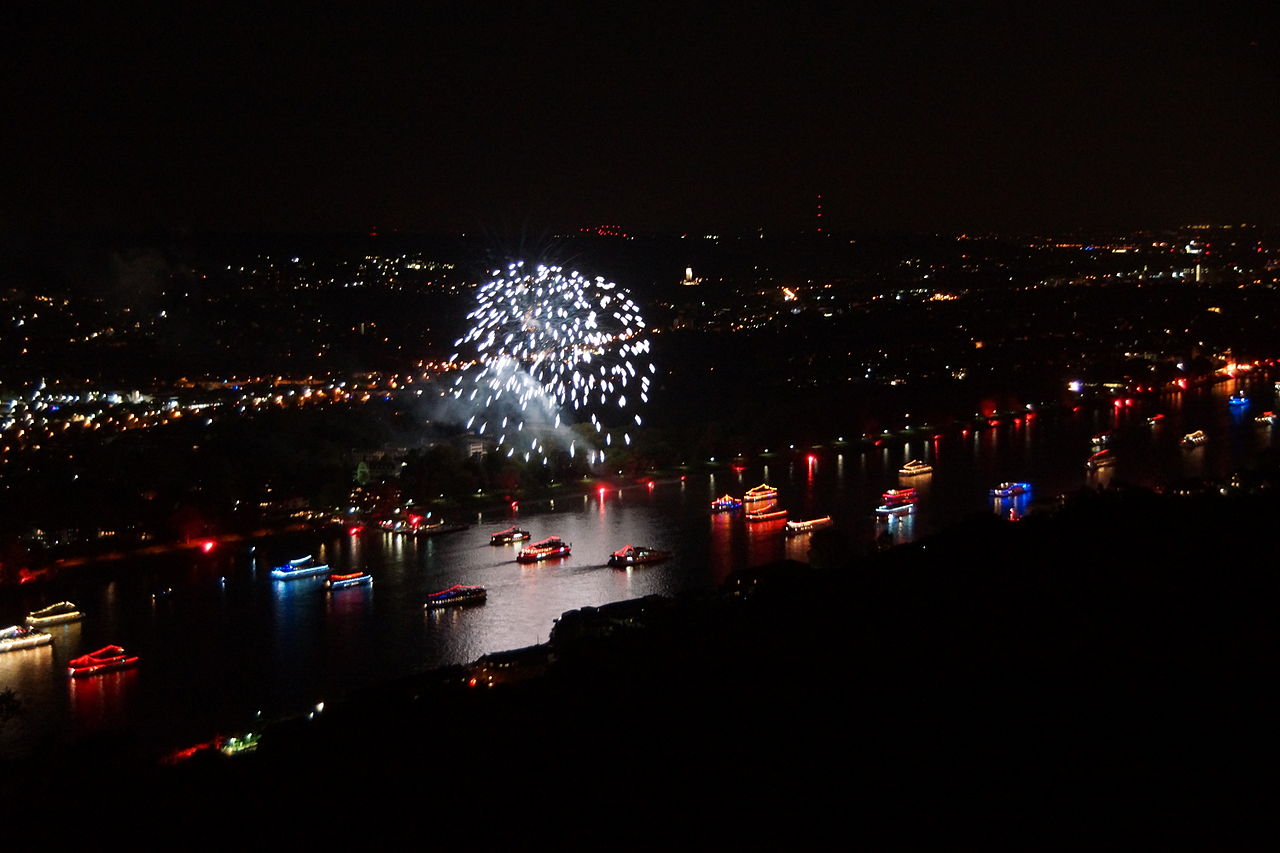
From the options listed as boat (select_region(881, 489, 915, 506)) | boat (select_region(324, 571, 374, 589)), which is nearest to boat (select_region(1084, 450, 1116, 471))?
boat (select_region(881, 489, 915, 506))

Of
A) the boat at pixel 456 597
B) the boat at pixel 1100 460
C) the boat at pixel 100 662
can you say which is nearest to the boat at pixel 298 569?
the boat at pixel 456 597

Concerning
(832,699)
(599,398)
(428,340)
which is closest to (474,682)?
(832,699)

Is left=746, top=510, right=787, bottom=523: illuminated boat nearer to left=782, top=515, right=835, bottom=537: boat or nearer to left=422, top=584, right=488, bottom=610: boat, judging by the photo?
left=782, top=515, right=835, bottom=537: boat

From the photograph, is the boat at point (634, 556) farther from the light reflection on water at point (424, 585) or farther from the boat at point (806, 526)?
the boat at point (806, 526)

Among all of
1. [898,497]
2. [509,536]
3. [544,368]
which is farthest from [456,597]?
[544,368]

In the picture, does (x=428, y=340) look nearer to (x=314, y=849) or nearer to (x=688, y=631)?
(x=688, y=631)

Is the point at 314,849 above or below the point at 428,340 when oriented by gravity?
below

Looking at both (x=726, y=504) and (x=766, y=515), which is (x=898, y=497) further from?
(x=726, y=504)
